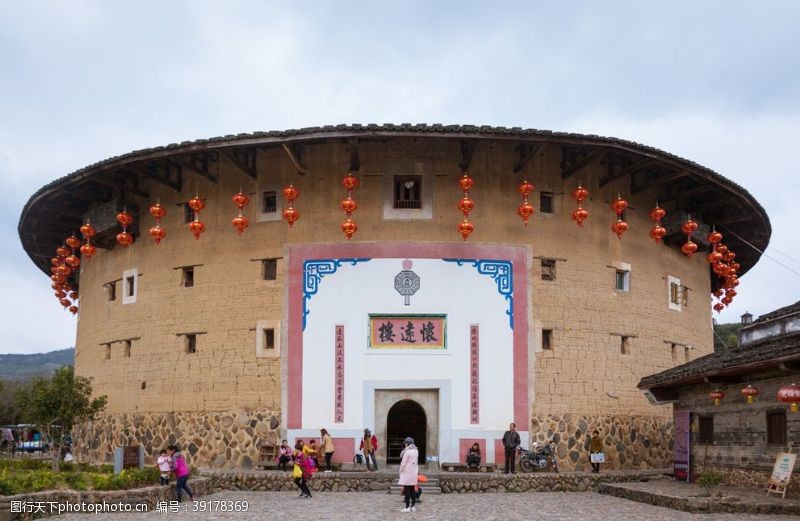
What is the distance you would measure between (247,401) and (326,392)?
5.95 ft

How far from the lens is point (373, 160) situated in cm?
1997

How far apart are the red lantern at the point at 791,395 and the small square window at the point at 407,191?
895 centimetres

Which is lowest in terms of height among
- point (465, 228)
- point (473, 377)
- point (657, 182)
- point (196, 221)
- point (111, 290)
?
point (473, 377)

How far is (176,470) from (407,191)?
8355mm

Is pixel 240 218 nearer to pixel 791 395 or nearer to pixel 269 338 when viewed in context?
pixel 269 338

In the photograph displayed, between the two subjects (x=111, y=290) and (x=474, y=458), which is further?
(x=111, y=290)

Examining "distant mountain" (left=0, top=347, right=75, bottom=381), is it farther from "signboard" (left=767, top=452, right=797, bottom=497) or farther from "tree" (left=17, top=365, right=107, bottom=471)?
"signboard" (left=767, top=452, right=797, bottom=497)

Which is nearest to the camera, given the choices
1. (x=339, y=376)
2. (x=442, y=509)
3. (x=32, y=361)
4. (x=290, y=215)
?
(x=442, y=509)

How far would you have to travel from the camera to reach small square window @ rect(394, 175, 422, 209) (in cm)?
1986

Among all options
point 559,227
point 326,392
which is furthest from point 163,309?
point 559,227

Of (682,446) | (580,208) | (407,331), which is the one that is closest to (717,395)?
(682,446)

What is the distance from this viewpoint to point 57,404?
20203 mm

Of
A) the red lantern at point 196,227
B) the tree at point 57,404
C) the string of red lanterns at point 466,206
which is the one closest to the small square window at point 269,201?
the red lantern at point 196,227

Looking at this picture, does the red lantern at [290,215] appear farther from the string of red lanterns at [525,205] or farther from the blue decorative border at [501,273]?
the string of red lanterns at [525,205]
